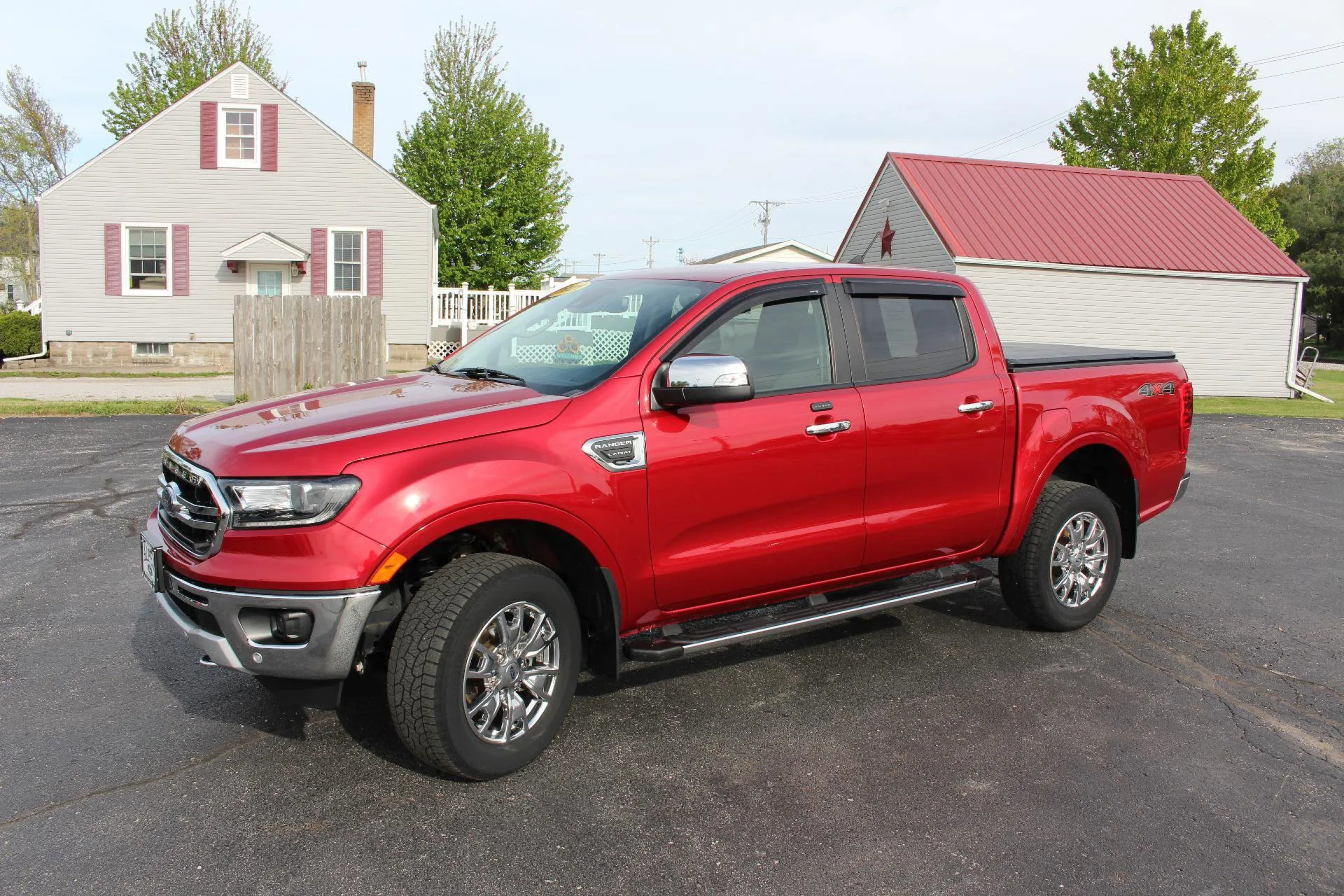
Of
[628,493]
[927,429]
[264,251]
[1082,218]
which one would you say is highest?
[1082,218]

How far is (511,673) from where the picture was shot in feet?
12.5

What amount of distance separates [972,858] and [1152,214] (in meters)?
26.2

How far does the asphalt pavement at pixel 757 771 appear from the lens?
325 cm

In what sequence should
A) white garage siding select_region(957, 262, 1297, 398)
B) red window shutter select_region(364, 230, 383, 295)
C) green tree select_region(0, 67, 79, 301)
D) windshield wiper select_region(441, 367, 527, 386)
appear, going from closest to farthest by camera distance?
windshield wiper select_region(441, 367, 527, 386)
white garage siding select_region(957, 262, 1297, 398)
red window shutter select_region(364, 230, 383, 295)
green tree select_region(0, 67, 79, 301)

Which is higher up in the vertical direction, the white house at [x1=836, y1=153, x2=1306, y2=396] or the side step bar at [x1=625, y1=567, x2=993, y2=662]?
the white house at [x1=836, y1=153, x2=1306, y2=396]

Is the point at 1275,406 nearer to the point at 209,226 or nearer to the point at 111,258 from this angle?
the point at 209,226

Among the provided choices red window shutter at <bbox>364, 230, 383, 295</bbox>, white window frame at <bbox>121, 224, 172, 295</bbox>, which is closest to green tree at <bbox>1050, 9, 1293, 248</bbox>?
red window shutter at <bbox>364, 230, 383, 295</bbox>

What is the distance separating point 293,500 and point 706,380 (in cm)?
157

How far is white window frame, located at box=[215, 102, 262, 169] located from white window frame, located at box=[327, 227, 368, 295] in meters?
2.36

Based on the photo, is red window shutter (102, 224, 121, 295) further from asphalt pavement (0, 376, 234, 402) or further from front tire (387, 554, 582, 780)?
front tire (387, 554, 582, 780)

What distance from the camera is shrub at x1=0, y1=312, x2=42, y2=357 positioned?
2872cm

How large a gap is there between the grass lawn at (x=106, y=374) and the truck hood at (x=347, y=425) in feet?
69.4

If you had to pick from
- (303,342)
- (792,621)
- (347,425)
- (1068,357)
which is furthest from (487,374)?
(303,342)

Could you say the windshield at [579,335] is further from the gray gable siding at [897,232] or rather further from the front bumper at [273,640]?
the gray gable siding at [897,232]
